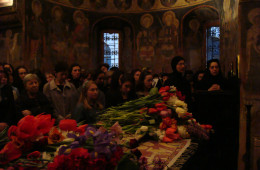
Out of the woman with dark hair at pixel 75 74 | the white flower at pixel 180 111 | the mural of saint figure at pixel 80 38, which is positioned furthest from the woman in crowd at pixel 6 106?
the mural of saint figure at pixel 80 38

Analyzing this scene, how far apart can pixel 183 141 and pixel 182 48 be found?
36.7ft

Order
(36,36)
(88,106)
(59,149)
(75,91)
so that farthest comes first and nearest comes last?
(36,36), (75,91), (88,106), (59,149)

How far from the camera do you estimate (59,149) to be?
1282 millimetres

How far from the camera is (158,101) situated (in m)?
2.94

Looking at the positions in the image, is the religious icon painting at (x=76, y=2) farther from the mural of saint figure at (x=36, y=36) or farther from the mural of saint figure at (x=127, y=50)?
the mural of saint figure at (x=127, y=50)

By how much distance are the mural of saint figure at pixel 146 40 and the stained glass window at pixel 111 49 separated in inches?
51.7

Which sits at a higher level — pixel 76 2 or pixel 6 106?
pixel 76 2

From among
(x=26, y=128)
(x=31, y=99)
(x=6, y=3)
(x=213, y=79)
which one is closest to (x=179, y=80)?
(x=213, y=79)

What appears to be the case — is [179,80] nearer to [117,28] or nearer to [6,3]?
[6,3]

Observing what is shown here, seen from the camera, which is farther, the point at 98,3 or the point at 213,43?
the point at 98,3

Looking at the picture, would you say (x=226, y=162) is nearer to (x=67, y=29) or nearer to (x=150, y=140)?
(x=150, y=140)

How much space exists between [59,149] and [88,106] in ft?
7.01

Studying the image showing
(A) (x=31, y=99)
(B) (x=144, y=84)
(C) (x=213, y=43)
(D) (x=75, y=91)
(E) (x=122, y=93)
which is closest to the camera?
(A) (x=31, y=99)

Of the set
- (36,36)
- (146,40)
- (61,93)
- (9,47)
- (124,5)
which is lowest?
(61,93)
